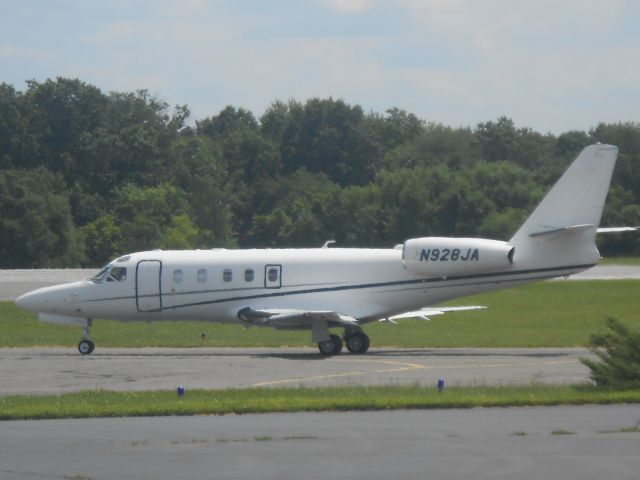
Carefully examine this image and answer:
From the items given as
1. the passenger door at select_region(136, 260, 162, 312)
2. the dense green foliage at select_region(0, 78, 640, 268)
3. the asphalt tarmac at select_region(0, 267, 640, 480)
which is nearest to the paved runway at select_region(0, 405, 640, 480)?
the asphalt tarmac at select_region(0, 267, 640, 480)

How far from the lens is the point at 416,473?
43.5ft

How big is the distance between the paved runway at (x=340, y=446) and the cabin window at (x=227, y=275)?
49.1 ft

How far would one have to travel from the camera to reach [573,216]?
3098cm

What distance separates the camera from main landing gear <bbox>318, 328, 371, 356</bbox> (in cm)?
3234

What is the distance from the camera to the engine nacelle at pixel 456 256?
31.4 metres

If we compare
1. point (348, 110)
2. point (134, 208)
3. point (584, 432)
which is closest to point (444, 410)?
point (584, 432)

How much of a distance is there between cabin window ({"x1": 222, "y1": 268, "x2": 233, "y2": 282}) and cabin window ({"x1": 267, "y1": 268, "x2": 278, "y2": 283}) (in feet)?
3.29

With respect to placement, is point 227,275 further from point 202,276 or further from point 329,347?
point 329,347

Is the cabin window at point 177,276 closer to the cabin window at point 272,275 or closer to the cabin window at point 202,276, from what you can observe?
the cabin window at point 202,276

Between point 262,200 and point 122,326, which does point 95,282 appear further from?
point 262,200

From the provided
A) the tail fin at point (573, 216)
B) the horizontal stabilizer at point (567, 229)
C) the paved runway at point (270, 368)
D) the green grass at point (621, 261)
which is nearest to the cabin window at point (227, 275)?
the paved runway at point (270, 368)

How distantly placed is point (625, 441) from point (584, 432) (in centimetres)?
93

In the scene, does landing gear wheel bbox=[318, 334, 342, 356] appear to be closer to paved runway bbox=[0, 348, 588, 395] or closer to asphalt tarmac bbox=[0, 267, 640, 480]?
paved runway bbox=[0, 348, 588, 395]

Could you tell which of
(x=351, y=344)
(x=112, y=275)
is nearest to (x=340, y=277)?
(x=351, y=344)
